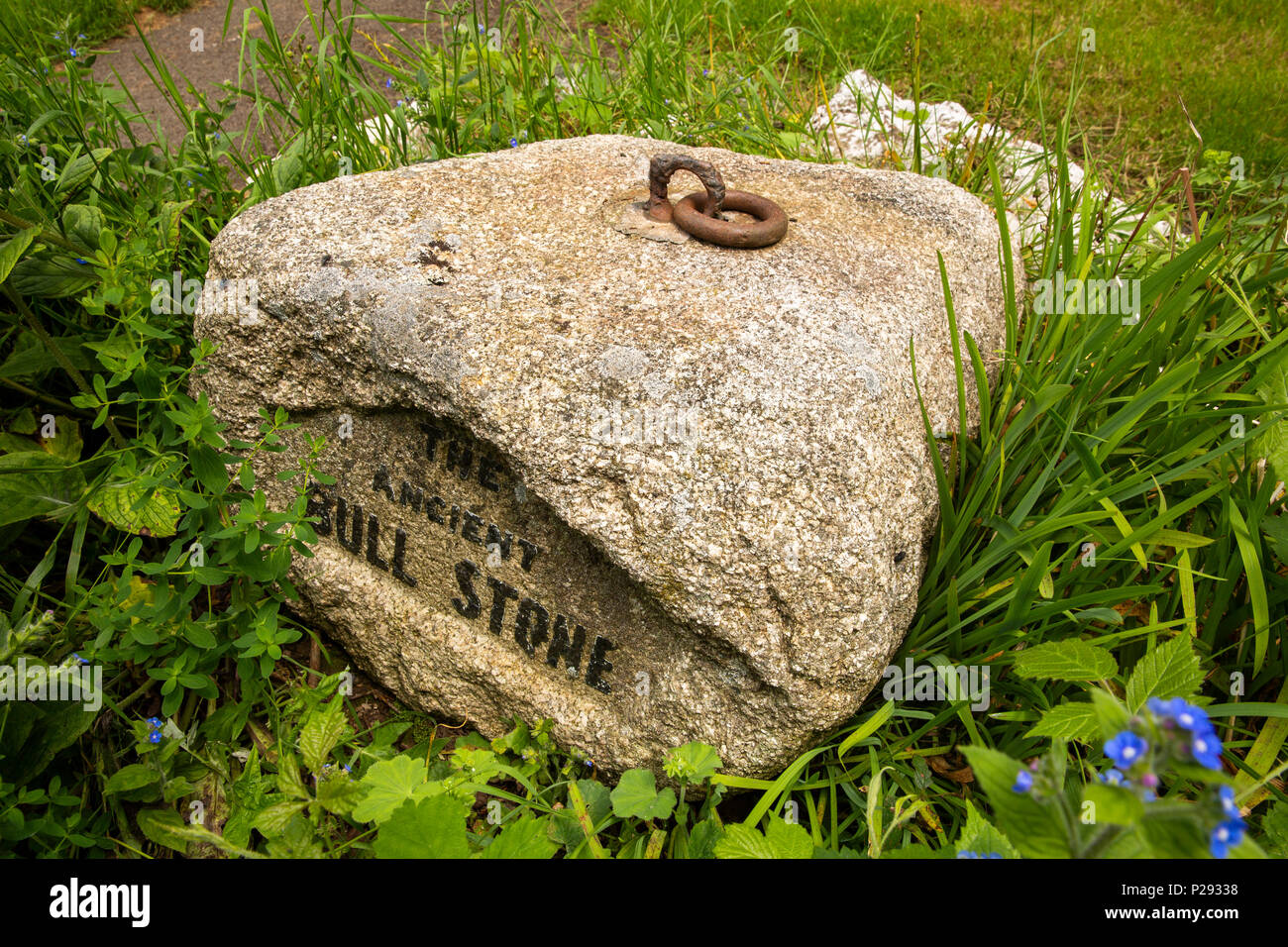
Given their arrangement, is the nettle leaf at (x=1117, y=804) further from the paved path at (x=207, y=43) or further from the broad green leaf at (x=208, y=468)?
the paved path at (x=207, y=43)

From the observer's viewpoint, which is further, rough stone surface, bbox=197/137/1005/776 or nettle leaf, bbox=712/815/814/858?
rough stone surface, bbox=197/137/1005/776

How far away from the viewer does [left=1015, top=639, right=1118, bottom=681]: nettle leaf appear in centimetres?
160

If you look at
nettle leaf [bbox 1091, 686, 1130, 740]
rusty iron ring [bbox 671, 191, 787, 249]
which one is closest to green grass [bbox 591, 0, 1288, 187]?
rusty iron ring [bbox 671, 191, 787, 249]

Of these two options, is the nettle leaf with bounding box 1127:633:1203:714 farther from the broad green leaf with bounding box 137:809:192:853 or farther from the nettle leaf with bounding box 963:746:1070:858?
the broad green leaf with bounding box 137:809:192:853

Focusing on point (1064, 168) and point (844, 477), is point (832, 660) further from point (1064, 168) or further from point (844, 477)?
point (1064, 168)

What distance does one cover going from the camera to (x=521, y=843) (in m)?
1.43

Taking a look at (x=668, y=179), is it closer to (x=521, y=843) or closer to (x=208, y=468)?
(x=208, y=468)

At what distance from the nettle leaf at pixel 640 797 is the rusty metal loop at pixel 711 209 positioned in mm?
1181

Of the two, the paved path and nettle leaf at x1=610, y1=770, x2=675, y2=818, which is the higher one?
the paved path

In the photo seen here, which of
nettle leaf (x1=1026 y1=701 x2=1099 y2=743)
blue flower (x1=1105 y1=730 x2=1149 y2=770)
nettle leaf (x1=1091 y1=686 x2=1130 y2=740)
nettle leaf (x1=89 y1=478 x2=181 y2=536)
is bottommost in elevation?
nettle leaf (x1=1026 y1=701 x2=1099 y2=743)

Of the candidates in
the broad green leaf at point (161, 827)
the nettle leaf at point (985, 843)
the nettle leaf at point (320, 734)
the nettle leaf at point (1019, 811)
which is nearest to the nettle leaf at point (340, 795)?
the nettle leaf at point (320, 734)

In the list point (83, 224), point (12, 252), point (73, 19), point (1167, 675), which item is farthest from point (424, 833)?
point (73, 19)

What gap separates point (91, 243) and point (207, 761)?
132 cm
